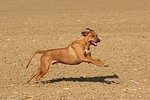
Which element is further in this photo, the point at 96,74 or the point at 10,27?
the point at 10,27

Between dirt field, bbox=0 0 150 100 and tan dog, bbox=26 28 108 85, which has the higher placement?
tan dog, bbox=26 28 108 85

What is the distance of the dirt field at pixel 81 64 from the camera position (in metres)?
8.20

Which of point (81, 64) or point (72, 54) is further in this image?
point (81, 64)

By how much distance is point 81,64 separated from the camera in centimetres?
1241

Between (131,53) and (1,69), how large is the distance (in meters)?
6.34

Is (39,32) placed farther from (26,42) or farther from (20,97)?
(20,97)

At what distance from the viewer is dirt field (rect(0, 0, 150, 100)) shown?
8.20 meters

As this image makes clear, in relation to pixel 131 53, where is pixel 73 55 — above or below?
above

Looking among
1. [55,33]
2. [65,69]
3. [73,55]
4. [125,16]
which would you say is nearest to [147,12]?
[125,16]

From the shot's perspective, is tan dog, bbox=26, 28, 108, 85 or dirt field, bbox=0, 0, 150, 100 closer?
dirt field, bbox=0, 0, 150, 100

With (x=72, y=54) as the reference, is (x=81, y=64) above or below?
below

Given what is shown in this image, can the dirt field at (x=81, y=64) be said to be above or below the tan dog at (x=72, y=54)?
below

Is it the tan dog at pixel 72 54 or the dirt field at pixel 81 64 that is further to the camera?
the tan dog at pixel 72 54

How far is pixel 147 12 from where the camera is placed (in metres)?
28.1
